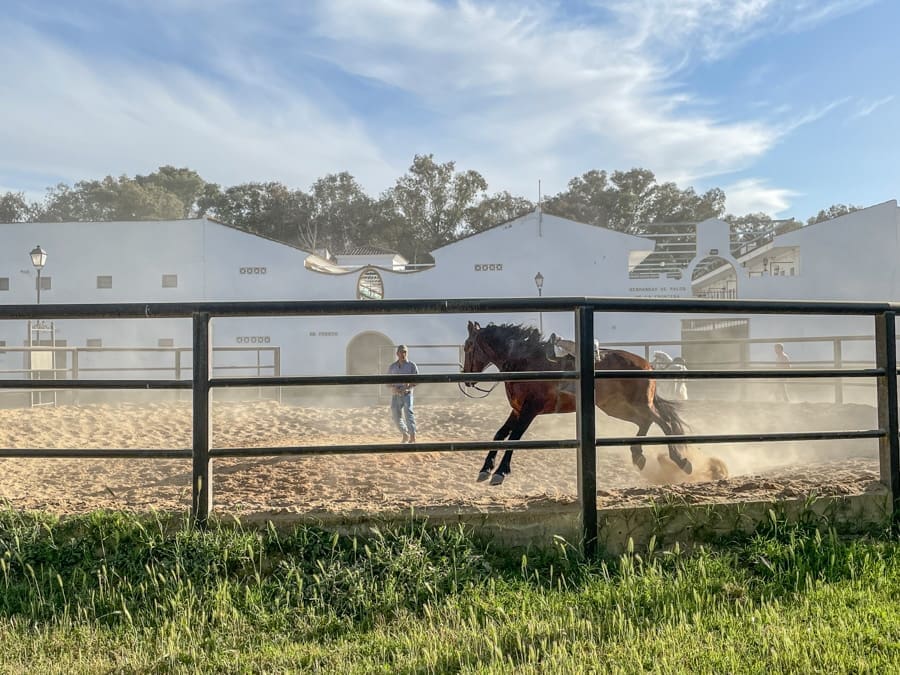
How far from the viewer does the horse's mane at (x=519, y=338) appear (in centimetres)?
595

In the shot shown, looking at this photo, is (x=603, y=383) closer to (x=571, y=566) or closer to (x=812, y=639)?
(x=571, y=566)

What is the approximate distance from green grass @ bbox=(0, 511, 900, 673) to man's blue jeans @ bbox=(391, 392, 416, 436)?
6.36m

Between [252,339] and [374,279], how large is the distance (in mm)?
5944

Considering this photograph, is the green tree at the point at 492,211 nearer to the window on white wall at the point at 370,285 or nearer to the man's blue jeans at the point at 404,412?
the window on white wall at the point at 370,285

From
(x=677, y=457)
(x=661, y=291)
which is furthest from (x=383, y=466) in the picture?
(x=661, y=291)

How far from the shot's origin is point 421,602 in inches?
125

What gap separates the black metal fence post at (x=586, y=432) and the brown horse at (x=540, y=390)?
133cm

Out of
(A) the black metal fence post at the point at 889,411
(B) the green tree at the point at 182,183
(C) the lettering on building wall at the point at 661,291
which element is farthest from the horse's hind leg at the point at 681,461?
(B) the green tree at the point at 182,183

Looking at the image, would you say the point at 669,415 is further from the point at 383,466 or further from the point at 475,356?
the point at 383,466

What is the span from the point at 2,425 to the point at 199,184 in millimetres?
64361

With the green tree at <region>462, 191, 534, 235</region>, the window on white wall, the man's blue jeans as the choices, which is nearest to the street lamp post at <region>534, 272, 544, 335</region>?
the window on white wall

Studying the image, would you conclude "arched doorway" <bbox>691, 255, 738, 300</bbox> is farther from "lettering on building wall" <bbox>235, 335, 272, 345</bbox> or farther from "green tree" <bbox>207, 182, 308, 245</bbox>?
"green tree" <bbox>207, 182, 308, 245</bbox>

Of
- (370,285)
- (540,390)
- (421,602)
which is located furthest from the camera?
(370,285)

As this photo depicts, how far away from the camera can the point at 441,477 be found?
624 centimetres
